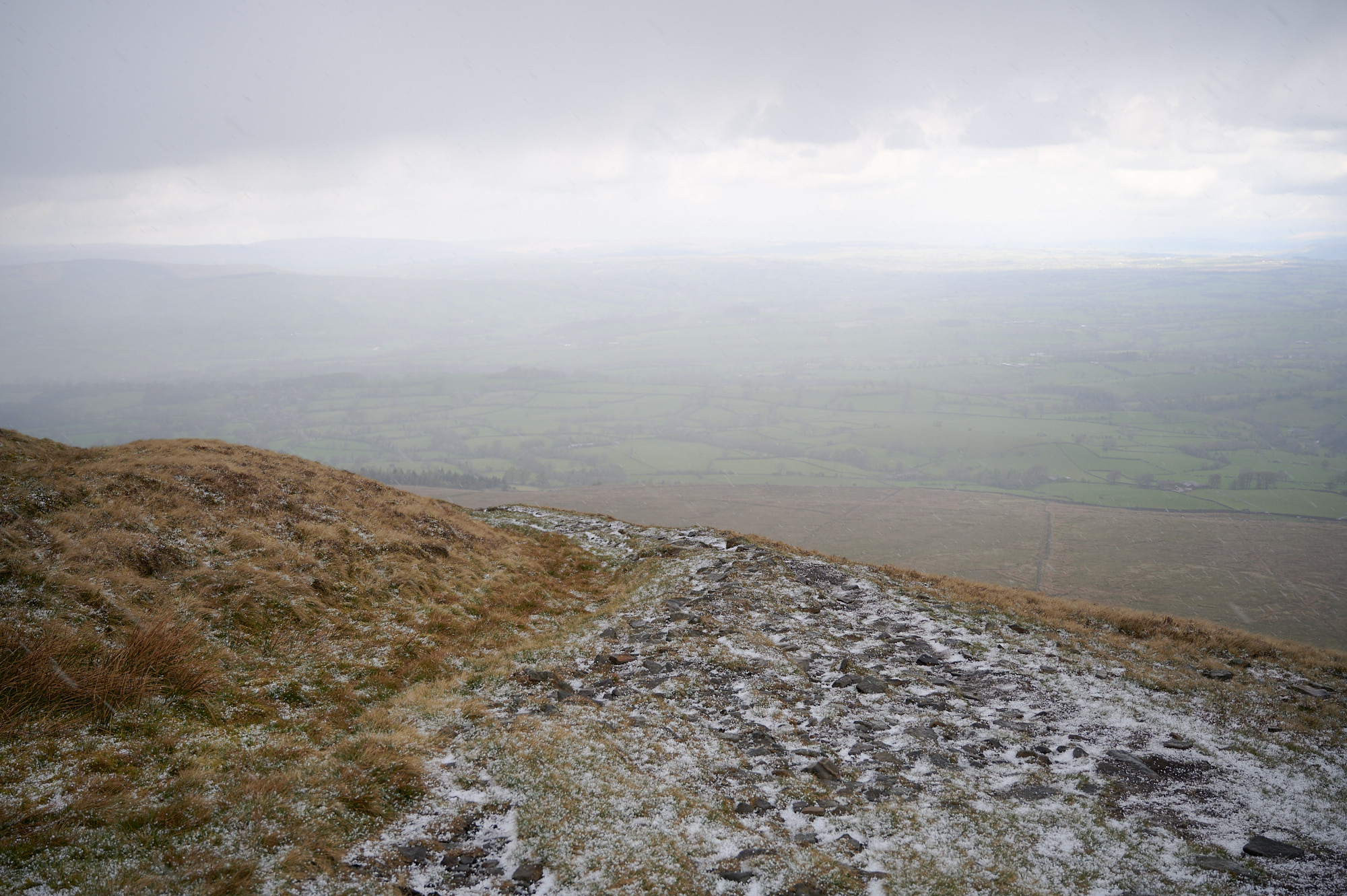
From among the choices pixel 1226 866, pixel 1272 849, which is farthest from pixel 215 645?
pixel 1272 849

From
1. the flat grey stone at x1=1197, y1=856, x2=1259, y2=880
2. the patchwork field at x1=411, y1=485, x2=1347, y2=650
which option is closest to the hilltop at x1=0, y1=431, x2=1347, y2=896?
the flat grey stone at x1=1197, y1=856, x2=1259, y2=880

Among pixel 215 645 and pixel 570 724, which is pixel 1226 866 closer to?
pixel 570 724

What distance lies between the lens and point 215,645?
14.4m

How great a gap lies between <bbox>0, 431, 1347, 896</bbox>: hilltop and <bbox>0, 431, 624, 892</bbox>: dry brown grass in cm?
7

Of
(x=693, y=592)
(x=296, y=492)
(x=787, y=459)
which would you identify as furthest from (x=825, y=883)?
(x=787, y=459)

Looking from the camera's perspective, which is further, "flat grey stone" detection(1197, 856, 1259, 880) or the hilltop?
"flat grey stone" detection(1197, 856, 1259, 880)

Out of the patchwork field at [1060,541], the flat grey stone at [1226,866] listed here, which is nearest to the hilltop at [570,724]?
the flat grey stone at [1226,866]

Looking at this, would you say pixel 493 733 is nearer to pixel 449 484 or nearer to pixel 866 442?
pixel 449 484

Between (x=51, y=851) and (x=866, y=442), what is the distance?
167 meters

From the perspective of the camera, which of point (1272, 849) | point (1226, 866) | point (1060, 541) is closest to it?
point (1226, 866)

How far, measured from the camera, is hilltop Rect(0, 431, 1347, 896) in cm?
910

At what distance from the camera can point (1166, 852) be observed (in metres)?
9.84

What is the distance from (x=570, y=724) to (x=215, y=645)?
A: 894cm

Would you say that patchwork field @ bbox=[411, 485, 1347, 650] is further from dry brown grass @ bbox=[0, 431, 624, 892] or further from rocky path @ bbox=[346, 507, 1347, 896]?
dry brown grass @ bbox=[0, 431, 624, 892]
